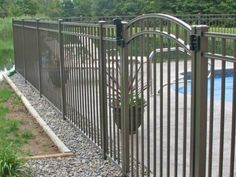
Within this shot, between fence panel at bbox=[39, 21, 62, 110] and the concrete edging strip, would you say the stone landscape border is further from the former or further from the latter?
fence panel at bbox=[39, 21, 62, 110]

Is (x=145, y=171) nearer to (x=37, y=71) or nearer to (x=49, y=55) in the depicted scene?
(x=49, y=55)

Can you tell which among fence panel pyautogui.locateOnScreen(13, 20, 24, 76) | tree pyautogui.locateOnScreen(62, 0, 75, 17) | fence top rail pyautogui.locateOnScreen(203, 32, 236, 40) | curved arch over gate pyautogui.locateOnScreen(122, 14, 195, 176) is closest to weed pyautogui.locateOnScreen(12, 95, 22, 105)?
fence panel pyautogui.locateOnScreen(13, 20, 24, 76)

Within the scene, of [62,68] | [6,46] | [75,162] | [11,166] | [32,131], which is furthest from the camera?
[6,46]

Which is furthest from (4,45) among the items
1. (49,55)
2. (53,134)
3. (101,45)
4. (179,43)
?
(179,43)

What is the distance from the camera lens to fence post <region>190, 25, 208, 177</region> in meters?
2.83

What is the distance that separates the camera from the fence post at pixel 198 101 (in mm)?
2830

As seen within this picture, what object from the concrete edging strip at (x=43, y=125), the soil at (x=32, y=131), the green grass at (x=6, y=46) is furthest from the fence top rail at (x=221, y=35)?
the green grass at (x=6, y=46)

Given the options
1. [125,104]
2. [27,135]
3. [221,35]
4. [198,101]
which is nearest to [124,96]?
[125,104]

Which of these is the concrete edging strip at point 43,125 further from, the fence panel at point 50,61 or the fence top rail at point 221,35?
the fence top rail at point 221,35

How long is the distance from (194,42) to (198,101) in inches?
15.1

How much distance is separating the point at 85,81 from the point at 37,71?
400cm

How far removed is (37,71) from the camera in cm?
950

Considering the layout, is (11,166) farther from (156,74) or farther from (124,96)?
(156,74)

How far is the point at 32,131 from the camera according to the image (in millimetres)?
6758
